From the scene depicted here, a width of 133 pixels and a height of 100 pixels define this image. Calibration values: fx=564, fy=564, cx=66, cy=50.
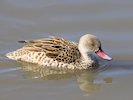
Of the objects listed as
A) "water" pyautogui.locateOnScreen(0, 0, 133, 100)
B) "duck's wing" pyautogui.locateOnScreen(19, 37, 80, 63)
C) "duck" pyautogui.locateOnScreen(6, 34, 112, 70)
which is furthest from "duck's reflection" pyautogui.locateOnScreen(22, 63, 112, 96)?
"duck's wing" pyautogui.locateOnScreen(19, 37, 80, 63)

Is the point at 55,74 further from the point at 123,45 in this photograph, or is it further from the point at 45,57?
the point at 123,45

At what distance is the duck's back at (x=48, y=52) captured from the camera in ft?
32.1

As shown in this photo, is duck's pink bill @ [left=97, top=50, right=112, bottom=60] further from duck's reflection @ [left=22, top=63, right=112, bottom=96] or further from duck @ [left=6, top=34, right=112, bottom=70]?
duck's reflection @ [left=22, top=63, right=112, bottom=96]

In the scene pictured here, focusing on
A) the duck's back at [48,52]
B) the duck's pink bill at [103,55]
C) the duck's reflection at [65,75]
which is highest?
the duck's back at [48,52]

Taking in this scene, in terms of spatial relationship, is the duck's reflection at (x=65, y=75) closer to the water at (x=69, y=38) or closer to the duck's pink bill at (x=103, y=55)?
the water at (x=69, y=38)

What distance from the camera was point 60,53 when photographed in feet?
32.1

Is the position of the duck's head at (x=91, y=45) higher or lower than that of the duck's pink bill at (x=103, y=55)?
higher

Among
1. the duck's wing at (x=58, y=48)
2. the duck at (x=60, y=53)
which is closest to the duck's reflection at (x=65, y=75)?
the duck at (x=60, y=53)

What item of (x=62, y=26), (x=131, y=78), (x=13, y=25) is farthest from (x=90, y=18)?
(x=131, y=78)

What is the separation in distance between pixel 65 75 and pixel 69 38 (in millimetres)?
1207

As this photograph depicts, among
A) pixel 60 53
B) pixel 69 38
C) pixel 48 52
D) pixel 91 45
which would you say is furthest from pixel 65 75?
pixel 69 38

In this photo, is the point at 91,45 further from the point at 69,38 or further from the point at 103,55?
the point at 69,38

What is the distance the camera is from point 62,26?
10969 millimetres

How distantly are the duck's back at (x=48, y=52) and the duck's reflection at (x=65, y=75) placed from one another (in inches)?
5.9
